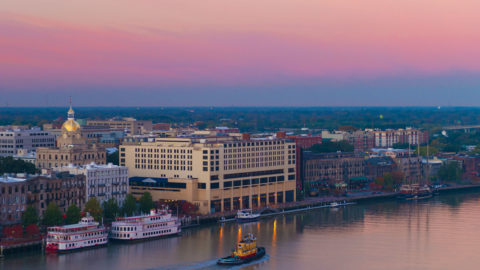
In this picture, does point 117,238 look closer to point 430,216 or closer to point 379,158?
point 430,216

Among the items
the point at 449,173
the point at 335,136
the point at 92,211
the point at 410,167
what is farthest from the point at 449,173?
the point at 92,211

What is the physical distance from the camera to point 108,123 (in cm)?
14338

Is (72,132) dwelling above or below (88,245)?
above

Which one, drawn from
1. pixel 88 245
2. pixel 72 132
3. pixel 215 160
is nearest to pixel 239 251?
pixel 88 245

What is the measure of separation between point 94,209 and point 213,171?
560 inches

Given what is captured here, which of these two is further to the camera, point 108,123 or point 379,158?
point 108,123

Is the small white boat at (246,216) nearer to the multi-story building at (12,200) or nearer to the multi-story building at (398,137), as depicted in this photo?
the multi-story building at (12,200)

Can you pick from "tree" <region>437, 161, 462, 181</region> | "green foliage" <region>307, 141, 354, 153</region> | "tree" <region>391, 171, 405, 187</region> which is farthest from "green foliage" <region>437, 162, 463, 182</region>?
"green foliage" <region>307, 141, 354, 153</region>

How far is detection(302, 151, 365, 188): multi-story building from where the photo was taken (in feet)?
315

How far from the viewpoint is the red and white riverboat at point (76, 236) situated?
191 feet

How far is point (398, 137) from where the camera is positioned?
5792 inches

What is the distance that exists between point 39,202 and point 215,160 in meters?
16.9

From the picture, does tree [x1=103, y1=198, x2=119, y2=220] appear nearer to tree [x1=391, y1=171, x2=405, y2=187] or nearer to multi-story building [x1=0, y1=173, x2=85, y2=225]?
multi-story building [x1=0, y1=173, x2=85, y2=225]

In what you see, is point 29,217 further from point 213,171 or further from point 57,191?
point 213,171
